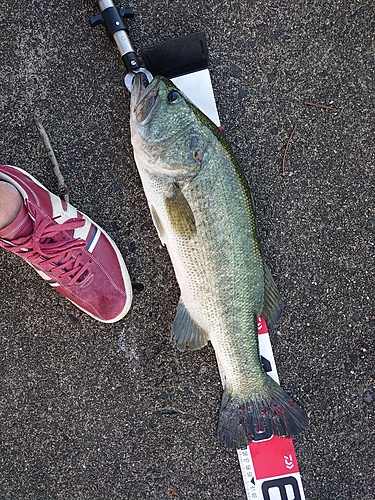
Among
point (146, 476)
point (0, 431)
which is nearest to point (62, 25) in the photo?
point (0, 431)

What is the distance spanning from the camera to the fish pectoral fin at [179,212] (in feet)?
8.32

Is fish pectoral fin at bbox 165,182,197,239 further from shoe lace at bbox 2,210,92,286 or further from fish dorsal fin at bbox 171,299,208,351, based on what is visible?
shoe lace at bbox 2,210,92,286

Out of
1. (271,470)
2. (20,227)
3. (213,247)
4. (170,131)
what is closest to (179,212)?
(213,247)

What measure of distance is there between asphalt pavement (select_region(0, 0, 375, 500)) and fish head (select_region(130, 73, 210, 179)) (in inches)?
20.6

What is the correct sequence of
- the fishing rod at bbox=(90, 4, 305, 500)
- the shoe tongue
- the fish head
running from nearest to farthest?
the fish head
the shoe tongue
the fishing rod at bbox=(90, 4, 305, 500)

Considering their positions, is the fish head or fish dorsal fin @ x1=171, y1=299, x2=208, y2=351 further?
fish dorsal fin @ x1=171, y1=299, x2=208, y2=351

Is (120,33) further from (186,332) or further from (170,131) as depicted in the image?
(186,332)

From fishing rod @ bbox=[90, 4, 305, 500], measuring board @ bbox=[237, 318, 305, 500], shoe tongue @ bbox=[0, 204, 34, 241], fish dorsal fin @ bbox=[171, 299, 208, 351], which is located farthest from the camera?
measuring board @ bbox=[237, 318, 305, 500]

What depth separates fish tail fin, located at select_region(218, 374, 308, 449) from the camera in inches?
106

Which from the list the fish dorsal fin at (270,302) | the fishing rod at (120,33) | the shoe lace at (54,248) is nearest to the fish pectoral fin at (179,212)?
the fish dorsal fin at (270,302)

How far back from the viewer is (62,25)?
10.0 ft

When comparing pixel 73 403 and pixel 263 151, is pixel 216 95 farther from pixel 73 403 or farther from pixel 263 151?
pixel 73 403

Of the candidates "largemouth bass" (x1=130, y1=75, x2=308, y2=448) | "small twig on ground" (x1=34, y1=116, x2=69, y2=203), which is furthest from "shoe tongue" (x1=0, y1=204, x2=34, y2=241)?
"largemouth bass" (x1=130, y1=75, x2=308, y2=448)

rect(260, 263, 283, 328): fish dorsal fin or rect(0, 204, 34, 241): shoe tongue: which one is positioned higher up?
rect(0, 204, 34, 241): shoe tongue
